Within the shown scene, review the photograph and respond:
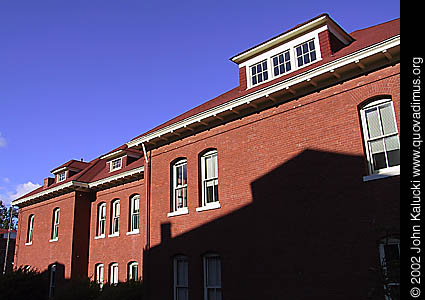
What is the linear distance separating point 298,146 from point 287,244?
3076 millimetres

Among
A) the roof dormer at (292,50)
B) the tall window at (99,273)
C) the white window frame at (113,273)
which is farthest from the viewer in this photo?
the tall window at (99,273)

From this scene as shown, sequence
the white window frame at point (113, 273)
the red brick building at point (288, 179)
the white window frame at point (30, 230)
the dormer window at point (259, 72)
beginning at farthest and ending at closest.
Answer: the white window frame at point (30, 230) → the white window frame at point (113, 273) → the dormer window at point (259, 72) → the red brick building at point (288, 179)

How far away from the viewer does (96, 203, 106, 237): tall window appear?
24281 mm

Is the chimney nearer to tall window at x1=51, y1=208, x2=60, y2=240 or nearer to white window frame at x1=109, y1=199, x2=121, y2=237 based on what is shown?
tall window at x1=51, y1=208, x2=60, y2=240

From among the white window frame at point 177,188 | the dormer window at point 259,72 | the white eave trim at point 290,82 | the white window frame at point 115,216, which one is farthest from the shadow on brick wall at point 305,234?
the white window frame at point 115,216

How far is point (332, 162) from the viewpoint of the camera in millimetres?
11320

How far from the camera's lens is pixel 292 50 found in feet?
46.3

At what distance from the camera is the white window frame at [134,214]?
21719mm

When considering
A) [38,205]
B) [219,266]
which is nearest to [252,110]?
[219,266]

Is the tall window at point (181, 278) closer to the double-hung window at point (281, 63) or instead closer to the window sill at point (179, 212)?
the window sill at point (179, 212)

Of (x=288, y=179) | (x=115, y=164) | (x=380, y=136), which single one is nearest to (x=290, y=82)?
(x=288, y=179)

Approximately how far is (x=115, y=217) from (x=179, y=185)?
353 inches

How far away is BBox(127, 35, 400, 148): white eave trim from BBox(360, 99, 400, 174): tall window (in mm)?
1426

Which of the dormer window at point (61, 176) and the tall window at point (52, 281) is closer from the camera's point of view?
the tall window at point (52, 281)
